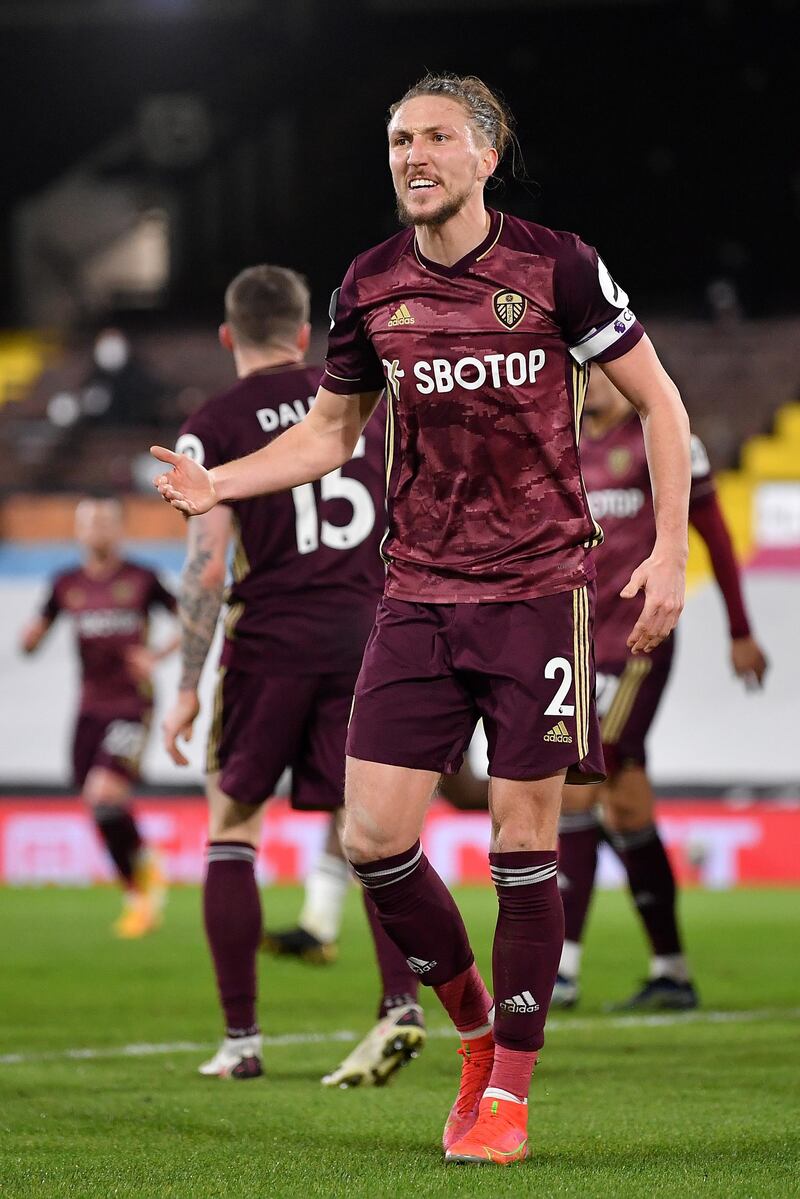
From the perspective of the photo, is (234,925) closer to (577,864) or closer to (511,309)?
(577,864)

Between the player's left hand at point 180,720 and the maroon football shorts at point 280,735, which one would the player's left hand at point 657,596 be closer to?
the maroon football shorts at point 280,735

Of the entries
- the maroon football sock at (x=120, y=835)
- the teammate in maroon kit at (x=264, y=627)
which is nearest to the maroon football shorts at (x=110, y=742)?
the maroon football sock at (x=120, y=835)

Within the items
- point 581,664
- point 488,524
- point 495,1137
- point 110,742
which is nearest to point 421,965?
Result: point 495,1137

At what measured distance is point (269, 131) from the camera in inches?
938

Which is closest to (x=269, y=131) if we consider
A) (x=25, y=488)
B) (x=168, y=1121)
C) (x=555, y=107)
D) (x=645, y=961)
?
(x=555, y=107)

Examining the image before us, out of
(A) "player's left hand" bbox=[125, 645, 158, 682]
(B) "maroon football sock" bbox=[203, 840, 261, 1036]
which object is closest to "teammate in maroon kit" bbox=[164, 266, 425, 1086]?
(B) "maroon football sock" bbox=[203, 840, 261, 1036]

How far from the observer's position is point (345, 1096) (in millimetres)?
4562

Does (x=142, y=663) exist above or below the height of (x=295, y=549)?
below

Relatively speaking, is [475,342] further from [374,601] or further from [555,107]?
[555,107]

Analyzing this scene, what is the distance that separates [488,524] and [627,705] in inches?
111

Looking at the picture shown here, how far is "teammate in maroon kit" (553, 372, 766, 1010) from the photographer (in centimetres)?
646

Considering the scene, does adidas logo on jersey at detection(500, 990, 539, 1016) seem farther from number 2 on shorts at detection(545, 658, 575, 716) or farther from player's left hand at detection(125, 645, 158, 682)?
player's left hand at detection(125, 645, 158, 682)

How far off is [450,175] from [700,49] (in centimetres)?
1824

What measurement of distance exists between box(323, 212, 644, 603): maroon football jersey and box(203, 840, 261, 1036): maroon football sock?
147cm
